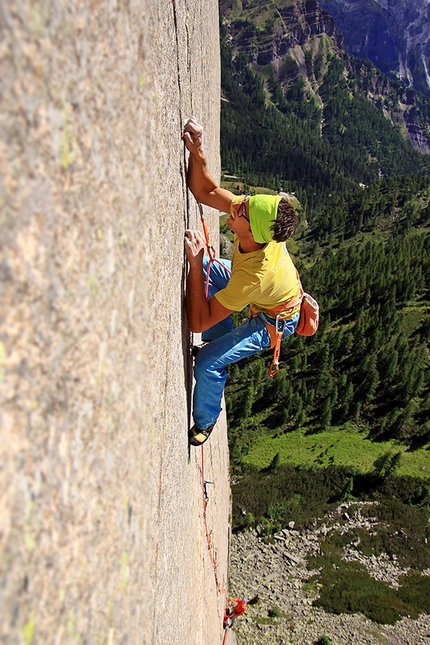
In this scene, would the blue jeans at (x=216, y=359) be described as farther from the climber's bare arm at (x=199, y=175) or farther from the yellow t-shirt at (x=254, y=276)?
the climber's bare arm at (x=199, y=175)

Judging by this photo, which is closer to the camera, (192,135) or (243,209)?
(192,135)

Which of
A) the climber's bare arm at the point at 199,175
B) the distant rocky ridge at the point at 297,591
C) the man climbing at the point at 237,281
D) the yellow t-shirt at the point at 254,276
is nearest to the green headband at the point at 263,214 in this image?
the man climbing at the point at 237,281

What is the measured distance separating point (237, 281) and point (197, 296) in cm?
31

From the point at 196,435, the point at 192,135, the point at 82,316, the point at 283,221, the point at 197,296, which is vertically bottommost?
the point at 196,435

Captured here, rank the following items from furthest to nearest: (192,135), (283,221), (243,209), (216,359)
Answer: (216,359) → (243,209) → (283,221) → (192,135)

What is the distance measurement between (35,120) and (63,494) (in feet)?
2.78

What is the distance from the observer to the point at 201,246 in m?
3.44

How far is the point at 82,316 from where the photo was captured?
4.21 feet

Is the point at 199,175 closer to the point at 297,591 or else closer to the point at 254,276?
the point at 254,276

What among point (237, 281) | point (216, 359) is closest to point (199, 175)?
point (237, 281)

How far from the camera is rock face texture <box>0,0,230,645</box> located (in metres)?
0.97

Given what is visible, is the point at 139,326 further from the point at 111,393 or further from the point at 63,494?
the point at 63,494

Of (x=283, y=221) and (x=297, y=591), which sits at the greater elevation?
(x=283, y=221)

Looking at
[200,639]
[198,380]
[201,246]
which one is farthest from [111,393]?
[200,639]
